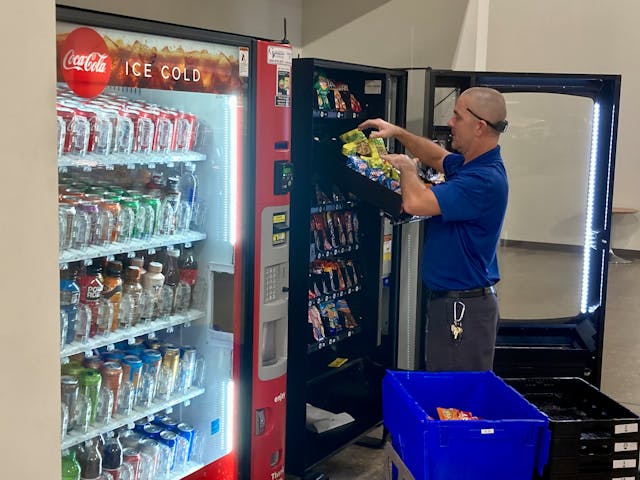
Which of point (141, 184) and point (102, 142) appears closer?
point (102, 142)

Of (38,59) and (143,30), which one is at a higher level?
(143,30)

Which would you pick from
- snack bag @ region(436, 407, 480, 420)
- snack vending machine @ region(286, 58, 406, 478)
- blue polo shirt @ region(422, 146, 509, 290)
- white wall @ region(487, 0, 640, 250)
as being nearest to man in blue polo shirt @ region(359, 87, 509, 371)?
blue polo shirt @ region(422, 146, 509, 290)

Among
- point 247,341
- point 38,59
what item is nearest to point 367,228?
point 247,341

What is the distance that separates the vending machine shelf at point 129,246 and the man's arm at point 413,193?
0.90 metres

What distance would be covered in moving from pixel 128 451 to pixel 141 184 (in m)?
1.10

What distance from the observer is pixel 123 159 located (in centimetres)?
285

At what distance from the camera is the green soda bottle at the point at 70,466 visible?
116 inches

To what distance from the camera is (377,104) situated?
433cm

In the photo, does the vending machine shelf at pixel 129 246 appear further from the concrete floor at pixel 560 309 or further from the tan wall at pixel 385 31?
the tan wall at pixel 385 31

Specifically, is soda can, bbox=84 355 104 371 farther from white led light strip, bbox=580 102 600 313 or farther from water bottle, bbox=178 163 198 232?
white led light strip, bbox=580 102 600 313

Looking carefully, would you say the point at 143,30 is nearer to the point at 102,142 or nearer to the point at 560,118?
the point at 102,142

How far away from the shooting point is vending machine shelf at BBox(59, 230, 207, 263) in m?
2.72

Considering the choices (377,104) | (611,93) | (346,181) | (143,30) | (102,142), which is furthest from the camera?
(611,93)

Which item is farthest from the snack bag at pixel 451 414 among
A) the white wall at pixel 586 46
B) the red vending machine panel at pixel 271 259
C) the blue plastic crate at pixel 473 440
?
the white wall at pixel 586 46
